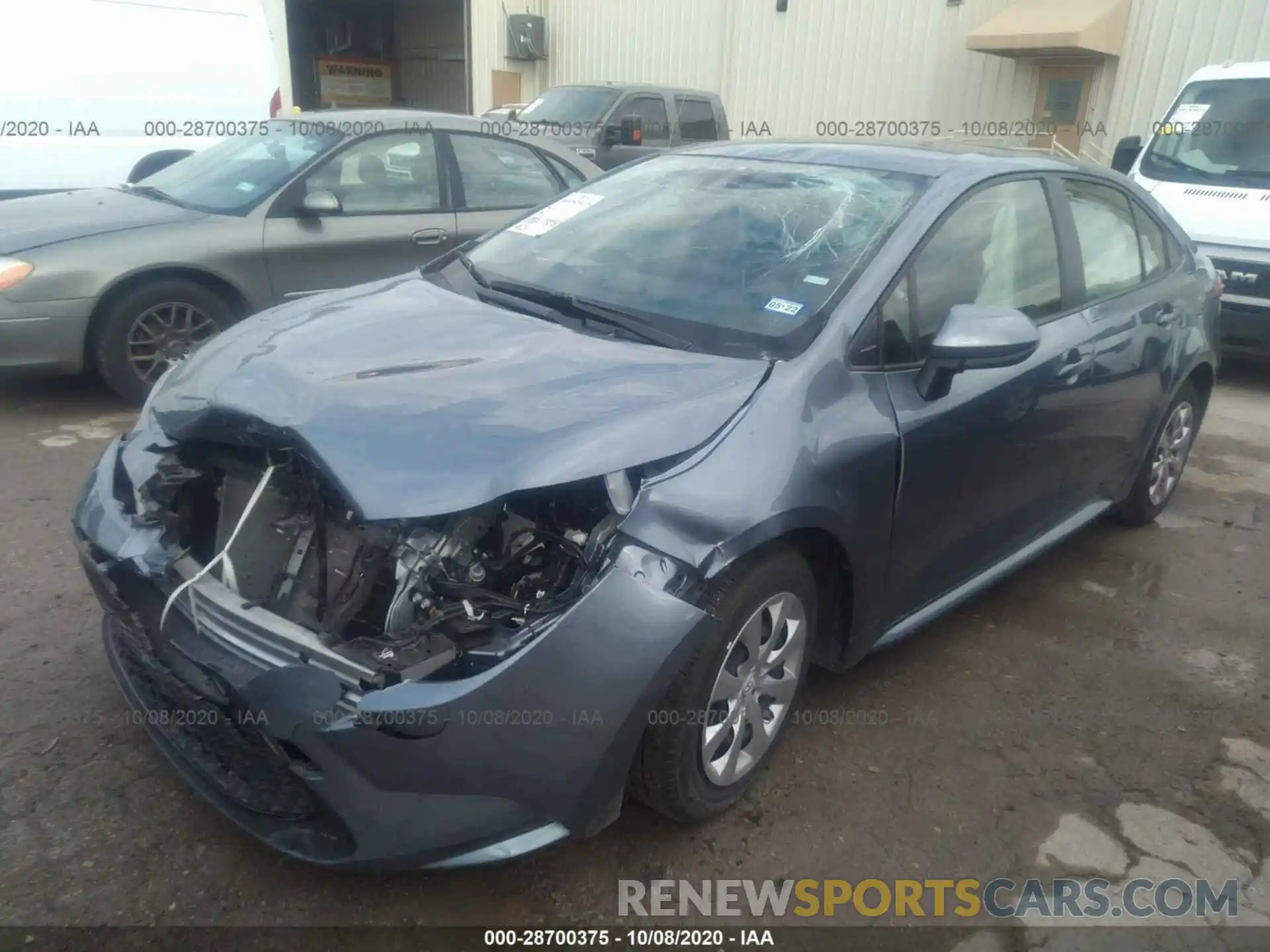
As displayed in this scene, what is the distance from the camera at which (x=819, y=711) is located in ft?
9.91

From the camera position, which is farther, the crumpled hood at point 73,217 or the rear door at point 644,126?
the rear door at point 644,126

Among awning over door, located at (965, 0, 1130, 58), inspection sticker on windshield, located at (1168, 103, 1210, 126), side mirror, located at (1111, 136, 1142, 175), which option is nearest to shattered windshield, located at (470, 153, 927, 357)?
inspection sticker on windshield, located at (1168, 103, 1210, 126)

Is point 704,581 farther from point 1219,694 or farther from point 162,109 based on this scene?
point 162,109

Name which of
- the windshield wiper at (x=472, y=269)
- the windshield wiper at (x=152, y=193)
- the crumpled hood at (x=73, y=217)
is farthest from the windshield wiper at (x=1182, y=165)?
the windshield wiper at (x=152, y=193)

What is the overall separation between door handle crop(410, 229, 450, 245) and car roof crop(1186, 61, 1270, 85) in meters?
6.55

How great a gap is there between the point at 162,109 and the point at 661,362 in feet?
22.4

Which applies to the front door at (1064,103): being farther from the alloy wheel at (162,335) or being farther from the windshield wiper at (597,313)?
the windshield wiper at (597,313)

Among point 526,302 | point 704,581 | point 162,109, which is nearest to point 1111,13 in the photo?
point 162,109

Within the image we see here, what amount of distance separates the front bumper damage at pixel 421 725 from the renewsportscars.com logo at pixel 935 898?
34 cm

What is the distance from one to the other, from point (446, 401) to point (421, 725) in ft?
2.59

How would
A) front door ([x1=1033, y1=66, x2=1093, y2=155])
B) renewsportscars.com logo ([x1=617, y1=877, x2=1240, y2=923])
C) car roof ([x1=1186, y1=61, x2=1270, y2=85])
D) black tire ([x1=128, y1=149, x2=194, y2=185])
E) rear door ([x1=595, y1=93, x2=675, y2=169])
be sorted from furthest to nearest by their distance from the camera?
front door ([x1=1033, y1=66, x2=1093, y2=155]), rear door ([x1=595, y1=93, x2=675, y2=169]), car roof ([x1=1186, y1=61, x2=1270, y2=85]), black tire ([x1=128, y1=149, x2=194, y2=185]), renewsportscars.com logo ([x1=617, y1=877, x2=1240, y2=923])

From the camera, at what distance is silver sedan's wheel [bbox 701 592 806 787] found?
2.36 m

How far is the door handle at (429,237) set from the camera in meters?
5.64

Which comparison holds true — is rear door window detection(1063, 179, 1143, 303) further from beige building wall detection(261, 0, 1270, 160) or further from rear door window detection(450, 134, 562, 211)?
beige building wall detection(261, 0, 1270, 160)
